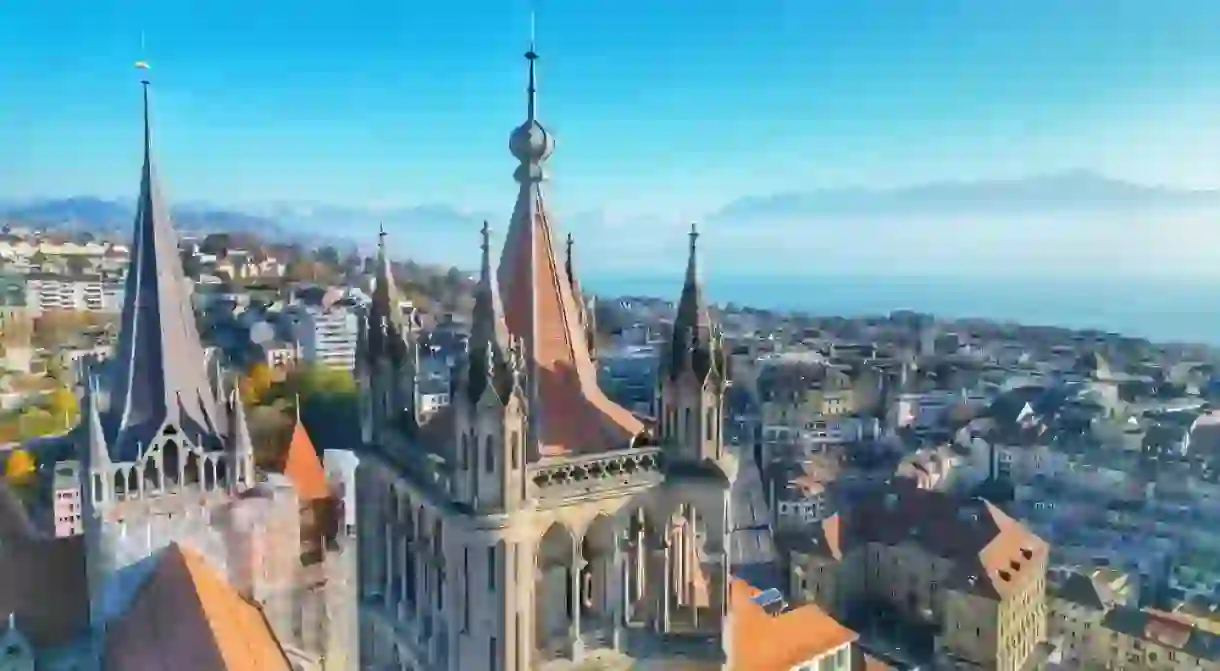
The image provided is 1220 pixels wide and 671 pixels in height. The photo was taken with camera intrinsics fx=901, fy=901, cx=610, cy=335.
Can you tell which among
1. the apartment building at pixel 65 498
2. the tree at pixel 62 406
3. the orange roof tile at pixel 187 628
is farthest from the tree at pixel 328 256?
the orange roof tile at pixel 187 628

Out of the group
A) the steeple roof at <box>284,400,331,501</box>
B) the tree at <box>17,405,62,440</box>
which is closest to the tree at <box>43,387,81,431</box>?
the tree at <box>17,405,62,440</box>

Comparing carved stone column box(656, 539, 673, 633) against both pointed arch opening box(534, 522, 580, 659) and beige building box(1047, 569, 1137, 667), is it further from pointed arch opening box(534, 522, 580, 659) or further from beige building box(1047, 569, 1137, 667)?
beige building box(1047, 569, 1137, 667)

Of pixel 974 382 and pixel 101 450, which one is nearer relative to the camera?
pixel 101 450

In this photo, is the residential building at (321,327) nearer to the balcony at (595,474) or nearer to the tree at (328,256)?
the tree at (328,256)

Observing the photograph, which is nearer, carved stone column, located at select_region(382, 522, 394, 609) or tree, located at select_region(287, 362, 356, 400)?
carved stone column, located at select_region(382, 522, 394, 609)

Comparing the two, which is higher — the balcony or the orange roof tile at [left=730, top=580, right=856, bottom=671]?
the balcony

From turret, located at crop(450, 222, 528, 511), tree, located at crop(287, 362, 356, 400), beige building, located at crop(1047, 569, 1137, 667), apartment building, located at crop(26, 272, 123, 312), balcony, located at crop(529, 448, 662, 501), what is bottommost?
beige building, located at crop(1047, 569, 1137, 667)

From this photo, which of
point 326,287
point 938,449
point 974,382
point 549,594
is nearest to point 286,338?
point 326,287

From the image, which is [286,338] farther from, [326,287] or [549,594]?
[549,594]
